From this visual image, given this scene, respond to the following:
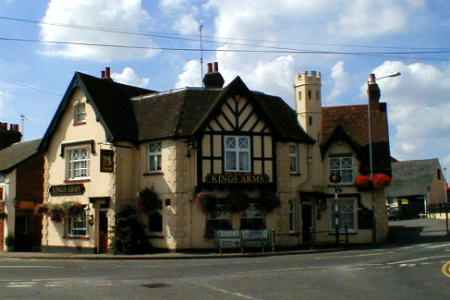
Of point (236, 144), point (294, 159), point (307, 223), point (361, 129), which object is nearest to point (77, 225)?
point (236, 144)

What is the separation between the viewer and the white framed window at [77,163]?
1261 inches

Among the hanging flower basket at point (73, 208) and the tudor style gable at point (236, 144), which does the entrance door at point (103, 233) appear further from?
the tudor style gable at point (236, 144)

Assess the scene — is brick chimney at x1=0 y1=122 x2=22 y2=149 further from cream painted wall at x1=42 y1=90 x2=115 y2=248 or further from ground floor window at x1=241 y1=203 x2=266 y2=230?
ground floor window at x1=241 y1=203 x2=266 y2=230

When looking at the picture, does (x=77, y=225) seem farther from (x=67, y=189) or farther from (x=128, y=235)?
(x=128, y=235)

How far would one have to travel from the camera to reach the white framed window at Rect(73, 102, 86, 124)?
32281 millimetres

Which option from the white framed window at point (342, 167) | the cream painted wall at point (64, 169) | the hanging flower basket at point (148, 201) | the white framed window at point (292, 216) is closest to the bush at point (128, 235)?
the hanging flower basket at point (148, 201)

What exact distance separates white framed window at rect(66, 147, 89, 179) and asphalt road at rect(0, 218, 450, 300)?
11157mm

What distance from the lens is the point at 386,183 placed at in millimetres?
34625

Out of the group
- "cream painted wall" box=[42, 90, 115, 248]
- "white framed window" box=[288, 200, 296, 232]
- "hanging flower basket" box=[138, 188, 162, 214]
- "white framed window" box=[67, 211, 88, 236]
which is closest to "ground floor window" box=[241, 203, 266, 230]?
"white framed window" box=[288, 200, 296, 232]

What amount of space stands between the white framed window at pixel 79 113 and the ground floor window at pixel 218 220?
8.89 m

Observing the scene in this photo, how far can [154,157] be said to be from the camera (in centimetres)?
3102

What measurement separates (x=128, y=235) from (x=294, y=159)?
10408mm

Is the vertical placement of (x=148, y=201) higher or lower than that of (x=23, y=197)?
lower

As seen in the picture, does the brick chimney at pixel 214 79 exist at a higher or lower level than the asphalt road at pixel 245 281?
higher
